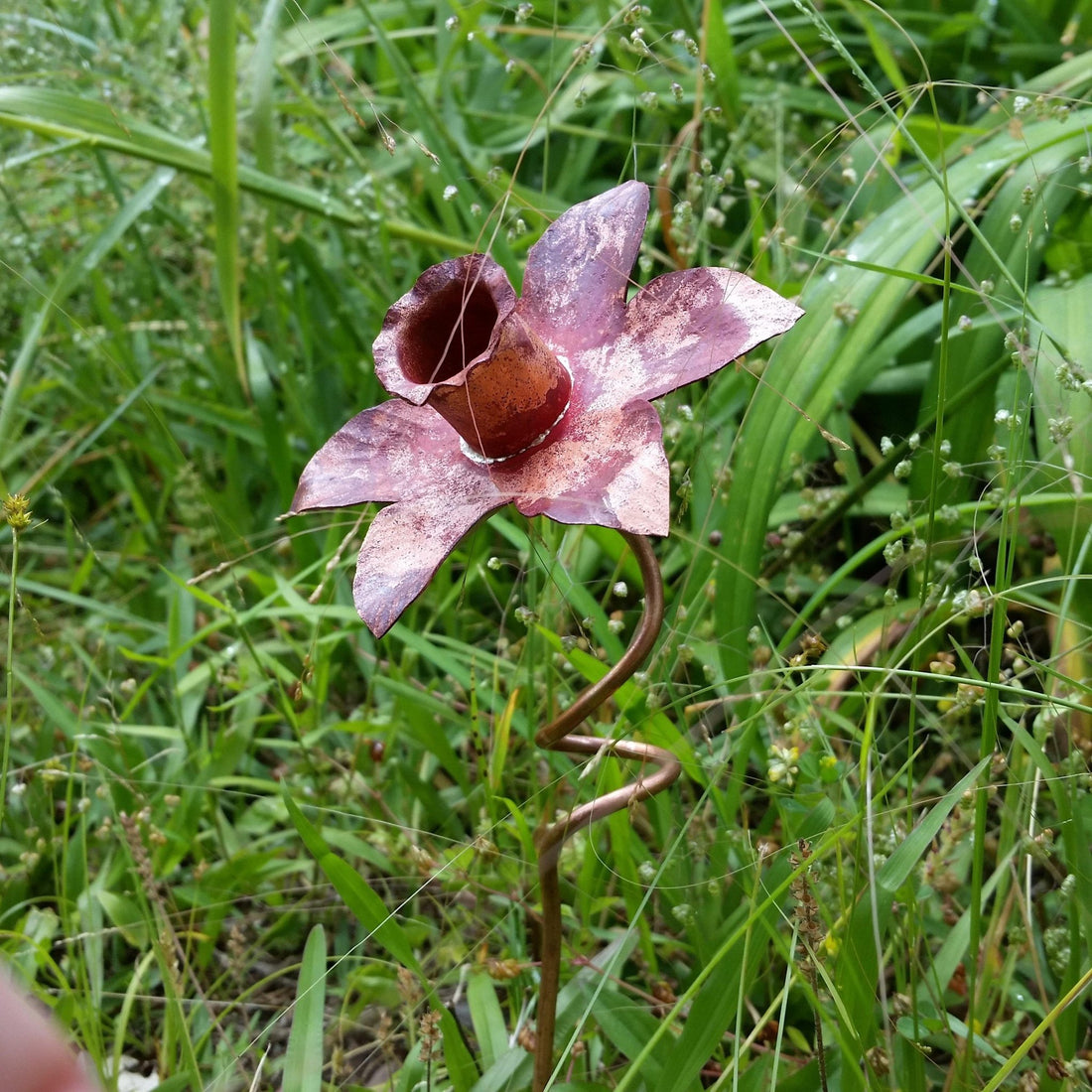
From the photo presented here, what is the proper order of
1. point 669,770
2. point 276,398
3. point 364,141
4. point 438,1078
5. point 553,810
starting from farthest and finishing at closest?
point 364,141 → point 276,398 → point 553,810 → point 438,1078 → point 669,770

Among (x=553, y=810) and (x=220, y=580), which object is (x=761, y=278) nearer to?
(x=553, y=810)

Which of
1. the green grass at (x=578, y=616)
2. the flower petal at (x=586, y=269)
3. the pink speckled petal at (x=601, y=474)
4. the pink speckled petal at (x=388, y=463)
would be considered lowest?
the green grass at (x=578, y=616)

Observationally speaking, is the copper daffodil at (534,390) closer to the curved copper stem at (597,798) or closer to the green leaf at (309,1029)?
the curved copper stem at (597,798)

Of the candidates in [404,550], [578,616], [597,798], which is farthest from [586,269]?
[578,616]

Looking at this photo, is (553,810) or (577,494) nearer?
(577,494)

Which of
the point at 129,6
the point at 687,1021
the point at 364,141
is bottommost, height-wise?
the point at 687,1021

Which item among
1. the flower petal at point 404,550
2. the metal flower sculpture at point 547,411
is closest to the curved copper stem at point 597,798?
the metal flower sculpture at point 547,411

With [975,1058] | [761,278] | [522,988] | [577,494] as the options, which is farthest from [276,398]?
[975,1058]

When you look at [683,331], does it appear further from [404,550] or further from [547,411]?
[404,550]
